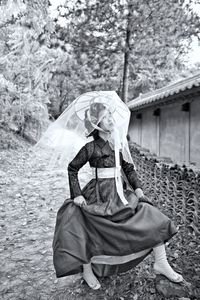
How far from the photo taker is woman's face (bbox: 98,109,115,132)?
2.24 metres

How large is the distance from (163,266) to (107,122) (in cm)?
142

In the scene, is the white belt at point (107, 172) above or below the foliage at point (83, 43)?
below

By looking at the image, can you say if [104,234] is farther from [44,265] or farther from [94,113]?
[44,265]

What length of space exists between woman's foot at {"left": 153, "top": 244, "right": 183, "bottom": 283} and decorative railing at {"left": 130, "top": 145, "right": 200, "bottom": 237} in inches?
39.2

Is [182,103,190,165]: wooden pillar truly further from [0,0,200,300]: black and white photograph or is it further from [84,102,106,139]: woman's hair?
[84,102,106,139]: woman's hair

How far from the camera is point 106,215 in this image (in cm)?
206

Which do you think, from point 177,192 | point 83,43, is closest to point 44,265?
point 177,192

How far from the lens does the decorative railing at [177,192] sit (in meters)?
3.41

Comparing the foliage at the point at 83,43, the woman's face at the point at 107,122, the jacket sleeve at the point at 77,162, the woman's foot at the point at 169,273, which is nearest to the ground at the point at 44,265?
the woman's foot at the point at 169,273

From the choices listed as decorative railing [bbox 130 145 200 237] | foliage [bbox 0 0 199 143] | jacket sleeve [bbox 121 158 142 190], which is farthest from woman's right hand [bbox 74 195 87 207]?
foliage [bbox 0 0 199 143]

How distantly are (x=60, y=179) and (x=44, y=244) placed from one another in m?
4.18

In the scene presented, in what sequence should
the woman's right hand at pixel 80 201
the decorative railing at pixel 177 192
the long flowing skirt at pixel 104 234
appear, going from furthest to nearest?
the decorative railing at pixel 177 192 < the woman's right hand at pixel 80 201 < the long flowing skirt at pixel 104 234

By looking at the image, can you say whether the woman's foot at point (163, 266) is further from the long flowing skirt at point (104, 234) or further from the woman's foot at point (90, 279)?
the woman's foot at point (90, 279)

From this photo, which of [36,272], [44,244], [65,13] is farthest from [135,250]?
[65,13]
